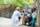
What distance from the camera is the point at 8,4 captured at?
1180mm

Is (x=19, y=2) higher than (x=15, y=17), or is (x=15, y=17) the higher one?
(x=19, y=2)

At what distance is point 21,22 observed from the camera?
121cm

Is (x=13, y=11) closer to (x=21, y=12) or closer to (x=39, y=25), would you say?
(x=21, y=12)

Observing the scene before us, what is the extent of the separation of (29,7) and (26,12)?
0.06 metres

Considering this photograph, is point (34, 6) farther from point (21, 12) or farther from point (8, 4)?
point (8, 4)

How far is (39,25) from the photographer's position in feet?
4.03

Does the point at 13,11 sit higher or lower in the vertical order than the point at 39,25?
higher

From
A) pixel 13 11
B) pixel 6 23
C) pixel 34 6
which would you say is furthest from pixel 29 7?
pixel 6 23

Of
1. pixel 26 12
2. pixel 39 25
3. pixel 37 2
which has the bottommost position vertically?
pixel 39 25

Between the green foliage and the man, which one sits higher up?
the green foliage

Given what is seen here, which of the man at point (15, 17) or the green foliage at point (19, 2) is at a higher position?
the green foliage at point (19, 2)

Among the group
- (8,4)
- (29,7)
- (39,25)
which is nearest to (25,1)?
(29,7)

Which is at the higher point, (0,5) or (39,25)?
(0,5)

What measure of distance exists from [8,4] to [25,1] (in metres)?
0.19
